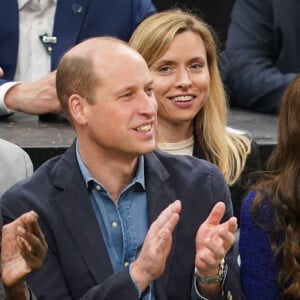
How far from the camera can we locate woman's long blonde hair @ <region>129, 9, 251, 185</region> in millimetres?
3842

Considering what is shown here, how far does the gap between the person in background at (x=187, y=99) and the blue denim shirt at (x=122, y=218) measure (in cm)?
70

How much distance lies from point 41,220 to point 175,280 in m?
0.39

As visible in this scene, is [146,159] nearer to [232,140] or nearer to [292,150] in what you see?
[292,150]

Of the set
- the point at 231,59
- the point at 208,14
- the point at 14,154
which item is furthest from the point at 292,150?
the point at 208,14

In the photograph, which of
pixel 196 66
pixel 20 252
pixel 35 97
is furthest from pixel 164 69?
pixel 20 252

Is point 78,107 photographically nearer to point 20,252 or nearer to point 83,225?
point 83,225

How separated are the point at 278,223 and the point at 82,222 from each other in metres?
0.52

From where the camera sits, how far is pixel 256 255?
3025mm

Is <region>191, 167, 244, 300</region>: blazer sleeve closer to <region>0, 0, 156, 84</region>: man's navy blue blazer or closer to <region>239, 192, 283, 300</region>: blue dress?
<region>239, 192, 283, 300</region>: blue dress

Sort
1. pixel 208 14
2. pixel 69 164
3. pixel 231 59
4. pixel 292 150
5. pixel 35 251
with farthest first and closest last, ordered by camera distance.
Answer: pixel 208 14, pixel 231 59, pixel 69 164, pixel 292 150, pixel 35 251

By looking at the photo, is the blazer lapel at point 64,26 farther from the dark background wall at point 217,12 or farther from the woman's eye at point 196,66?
the dark background wall at point 217,12

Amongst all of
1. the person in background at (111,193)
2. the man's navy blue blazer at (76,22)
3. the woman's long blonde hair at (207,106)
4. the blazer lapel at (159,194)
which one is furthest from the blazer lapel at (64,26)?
the blazer lapel at (159,194)

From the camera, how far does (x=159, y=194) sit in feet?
10.4

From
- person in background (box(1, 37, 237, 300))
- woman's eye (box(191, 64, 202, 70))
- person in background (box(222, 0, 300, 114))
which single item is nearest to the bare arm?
woman's eye (box(191, 64, 202, 70))
